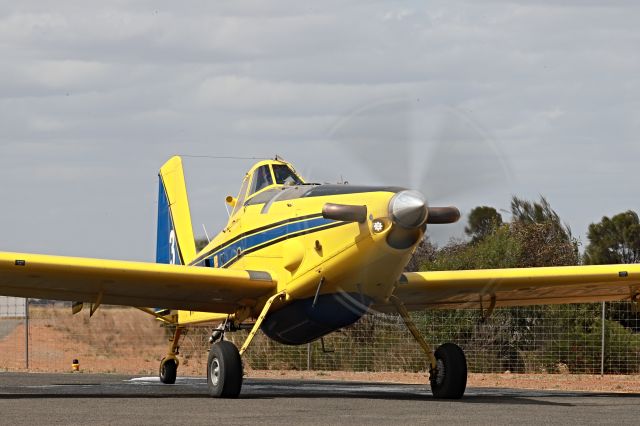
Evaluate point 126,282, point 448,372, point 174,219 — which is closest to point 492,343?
point 174,219

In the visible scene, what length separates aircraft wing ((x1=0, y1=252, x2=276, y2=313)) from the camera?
55.5 ft

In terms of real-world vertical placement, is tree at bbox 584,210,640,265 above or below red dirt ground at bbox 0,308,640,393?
above

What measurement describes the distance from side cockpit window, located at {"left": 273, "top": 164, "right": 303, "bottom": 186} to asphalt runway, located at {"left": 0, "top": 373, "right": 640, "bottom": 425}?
3.16 meters

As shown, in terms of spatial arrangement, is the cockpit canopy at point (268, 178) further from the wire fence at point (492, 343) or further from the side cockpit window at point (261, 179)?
the wire fence at point (492, 343)

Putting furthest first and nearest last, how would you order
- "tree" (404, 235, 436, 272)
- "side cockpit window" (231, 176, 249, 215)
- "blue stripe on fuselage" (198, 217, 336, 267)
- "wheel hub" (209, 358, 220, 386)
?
"tree" (404, 235, 436, 272)
"side cockpit window" (231, 176, 249, 215)
"blue stripe on fuselage" (198, 217, 336, 267)
"wheel hub" (209, 358, 220, 386)

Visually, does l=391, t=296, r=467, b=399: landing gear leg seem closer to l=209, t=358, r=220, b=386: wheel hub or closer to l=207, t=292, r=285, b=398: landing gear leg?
l=207, t=292, r=285, b=398: landing gear leg

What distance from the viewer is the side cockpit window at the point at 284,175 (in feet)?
61.3

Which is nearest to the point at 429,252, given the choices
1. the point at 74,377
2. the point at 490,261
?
the point at 490,261

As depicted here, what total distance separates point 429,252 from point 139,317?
10064 millimetres

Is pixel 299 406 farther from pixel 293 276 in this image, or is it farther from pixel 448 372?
pixel 448 372

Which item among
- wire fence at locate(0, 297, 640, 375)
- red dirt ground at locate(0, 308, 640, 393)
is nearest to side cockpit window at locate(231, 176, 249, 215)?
wire fence at locate(0, 297, 640, 375)

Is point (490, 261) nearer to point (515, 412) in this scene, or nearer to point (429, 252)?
point (429, 252)

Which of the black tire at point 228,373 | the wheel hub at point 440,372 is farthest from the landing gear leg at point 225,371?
the wheel hub at point 440,372

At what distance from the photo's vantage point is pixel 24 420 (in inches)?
496
